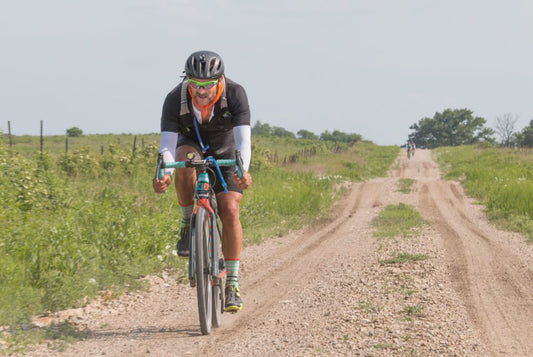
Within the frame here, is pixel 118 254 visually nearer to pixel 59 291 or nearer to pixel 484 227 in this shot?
pixel 59 291

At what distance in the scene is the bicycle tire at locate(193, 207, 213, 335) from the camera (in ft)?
15.1

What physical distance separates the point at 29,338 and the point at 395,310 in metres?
3.46

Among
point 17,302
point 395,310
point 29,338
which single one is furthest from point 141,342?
point 395,310

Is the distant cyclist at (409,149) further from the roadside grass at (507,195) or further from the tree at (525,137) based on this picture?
the tree at (525,137)

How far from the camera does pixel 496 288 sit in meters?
6.52

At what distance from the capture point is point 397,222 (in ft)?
41.3

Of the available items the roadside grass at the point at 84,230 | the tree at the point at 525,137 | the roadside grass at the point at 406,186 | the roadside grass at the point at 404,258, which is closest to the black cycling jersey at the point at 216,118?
the roadside grass at the point at 84,230

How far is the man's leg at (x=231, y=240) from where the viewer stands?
16.7 ft

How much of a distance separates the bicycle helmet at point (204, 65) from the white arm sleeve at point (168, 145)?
59 centimetres

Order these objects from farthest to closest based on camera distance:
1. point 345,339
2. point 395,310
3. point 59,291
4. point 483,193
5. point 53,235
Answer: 1. point 483,193
2. point 53,235
3. point 59,291
4. point 395,310
5. point 345,339

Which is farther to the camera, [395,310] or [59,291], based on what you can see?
[59,291]

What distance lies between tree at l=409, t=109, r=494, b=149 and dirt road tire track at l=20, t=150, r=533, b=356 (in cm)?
11742

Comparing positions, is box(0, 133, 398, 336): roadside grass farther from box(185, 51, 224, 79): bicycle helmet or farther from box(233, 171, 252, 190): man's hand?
box(185, 51, 224, 79): bicycle helmet

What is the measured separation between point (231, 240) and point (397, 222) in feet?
26.7
